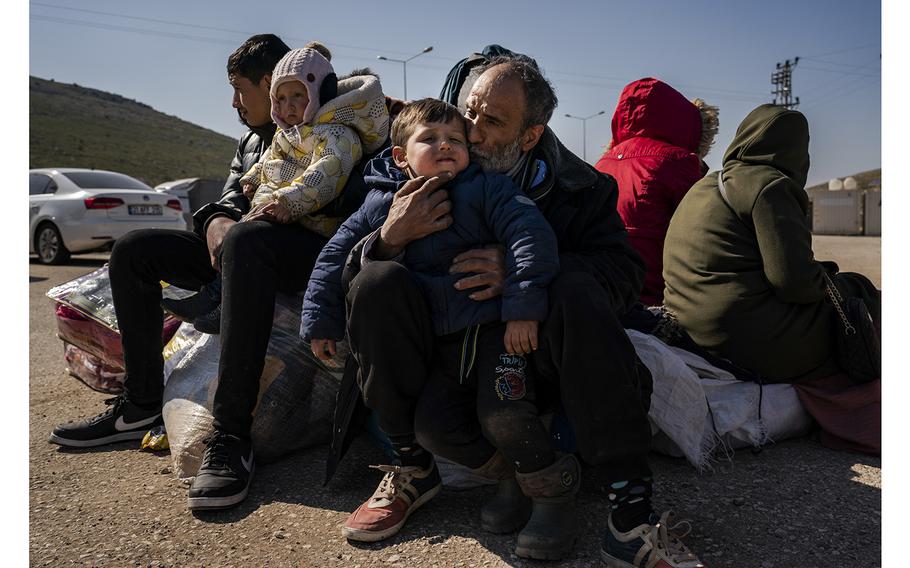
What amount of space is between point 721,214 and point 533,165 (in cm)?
114

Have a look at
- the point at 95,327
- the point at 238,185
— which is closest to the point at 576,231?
the point at 238,185

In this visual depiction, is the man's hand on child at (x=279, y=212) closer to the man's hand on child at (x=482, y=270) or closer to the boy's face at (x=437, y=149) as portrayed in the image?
the boy's face at (x=437, y=149)

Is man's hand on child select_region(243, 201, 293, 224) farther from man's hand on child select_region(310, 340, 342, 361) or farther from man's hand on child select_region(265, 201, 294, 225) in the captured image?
man's hand on child select_region(310, 340, 342, 361)

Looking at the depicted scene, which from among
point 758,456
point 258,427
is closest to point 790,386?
point 758,456

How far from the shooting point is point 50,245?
42.8 ft

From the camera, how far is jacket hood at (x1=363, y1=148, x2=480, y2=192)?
265 centimetres

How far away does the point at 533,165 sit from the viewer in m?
2.78

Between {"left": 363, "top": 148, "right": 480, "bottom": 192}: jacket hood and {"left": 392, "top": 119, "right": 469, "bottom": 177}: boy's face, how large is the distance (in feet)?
0.10

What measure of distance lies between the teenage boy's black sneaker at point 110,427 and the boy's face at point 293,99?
155 centimetres

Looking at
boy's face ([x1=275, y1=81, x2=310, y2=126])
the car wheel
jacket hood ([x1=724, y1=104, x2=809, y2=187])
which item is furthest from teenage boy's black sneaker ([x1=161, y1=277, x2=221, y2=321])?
the car wheel

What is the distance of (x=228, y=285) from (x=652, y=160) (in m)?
2.57

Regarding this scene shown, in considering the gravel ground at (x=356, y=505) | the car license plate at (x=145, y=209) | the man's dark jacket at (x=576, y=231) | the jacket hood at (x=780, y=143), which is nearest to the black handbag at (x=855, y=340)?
the gravel ground at (x=356, y=505)

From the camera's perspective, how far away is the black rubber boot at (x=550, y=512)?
228 cm

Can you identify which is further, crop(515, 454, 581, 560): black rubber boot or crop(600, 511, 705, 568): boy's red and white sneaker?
crop(515, 454, 581, 560): black rubber boot
